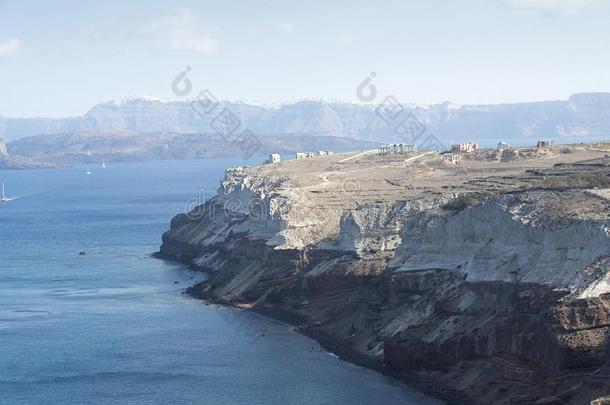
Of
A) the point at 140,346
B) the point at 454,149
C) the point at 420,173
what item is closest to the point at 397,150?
the point at 454,149

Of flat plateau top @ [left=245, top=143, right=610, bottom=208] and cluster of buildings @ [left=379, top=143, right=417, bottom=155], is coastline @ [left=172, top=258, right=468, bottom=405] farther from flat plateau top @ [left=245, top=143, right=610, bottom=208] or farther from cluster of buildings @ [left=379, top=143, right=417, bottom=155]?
cluster of buildings @ [left=379, top=143, right=417, bottom=155]

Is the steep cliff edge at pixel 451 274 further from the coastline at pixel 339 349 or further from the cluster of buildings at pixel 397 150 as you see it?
the cluster of buildings at pixel 397 150

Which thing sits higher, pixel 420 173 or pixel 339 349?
pixel 420 173

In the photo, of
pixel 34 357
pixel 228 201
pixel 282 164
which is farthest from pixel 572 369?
pixel 282 164

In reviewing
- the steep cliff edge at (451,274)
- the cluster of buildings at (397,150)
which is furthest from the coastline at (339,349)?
the cluster of buildings at (397,150)

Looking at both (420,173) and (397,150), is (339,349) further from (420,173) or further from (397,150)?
(397,150)

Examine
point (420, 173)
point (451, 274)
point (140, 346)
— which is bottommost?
point (140, 346)

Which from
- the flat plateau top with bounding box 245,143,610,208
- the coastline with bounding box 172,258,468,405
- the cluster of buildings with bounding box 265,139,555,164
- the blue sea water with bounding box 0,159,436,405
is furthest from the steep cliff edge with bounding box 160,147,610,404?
the cluster of buildings with bounding box 265,139,555,164
